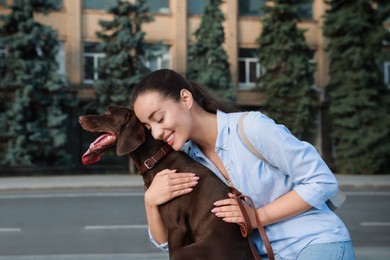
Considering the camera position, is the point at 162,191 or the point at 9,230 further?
the point at 9,230

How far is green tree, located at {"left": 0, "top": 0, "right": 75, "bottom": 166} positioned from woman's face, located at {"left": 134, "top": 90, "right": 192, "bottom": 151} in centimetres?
2050

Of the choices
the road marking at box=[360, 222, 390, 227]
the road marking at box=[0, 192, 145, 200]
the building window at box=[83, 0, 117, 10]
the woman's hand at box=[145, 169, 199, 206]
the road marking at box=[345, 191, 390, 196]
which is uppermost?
the building window at box=[83, 0, 117, 10]

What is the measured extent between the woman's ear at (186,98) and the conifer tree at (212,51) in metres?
22.2

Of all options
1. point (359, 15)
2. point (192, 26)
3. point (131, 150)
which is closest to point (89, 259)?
point (131, 150)

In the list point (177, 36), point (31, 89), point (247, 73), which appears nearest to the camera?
point (31, 89)

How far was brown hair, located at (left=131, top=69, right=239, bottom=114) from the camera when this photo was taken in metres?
2.21

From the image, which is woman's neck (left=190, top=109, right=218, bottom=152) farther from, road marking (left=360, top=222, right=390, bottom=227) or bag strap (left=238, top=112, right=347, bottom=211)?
road marking (left=360, top=222, right=390, bottom=227)

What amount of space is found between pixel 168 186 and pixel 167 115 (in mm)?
286

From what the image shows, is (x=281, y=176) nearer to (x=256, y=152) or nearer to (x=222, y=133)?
(x=256, y=152)

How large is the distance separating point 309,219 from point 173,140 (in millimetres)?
573

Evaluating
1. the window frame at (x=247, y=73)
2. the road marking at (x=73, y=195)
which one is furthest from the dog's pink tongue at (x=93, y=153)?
the window frame at (x=247, y=73)

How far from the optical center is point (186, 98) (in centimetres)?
224

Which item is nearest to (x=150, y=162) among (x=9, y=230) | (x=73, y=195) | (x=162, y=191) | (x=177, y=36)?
(x=162, y=191)

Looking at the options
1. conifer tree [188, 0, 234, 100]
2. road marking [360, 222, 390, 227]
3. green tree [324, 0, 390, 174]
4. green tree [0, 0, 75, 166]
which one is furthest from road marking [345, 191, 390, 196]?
green tree [0, 0, 75, 166]
